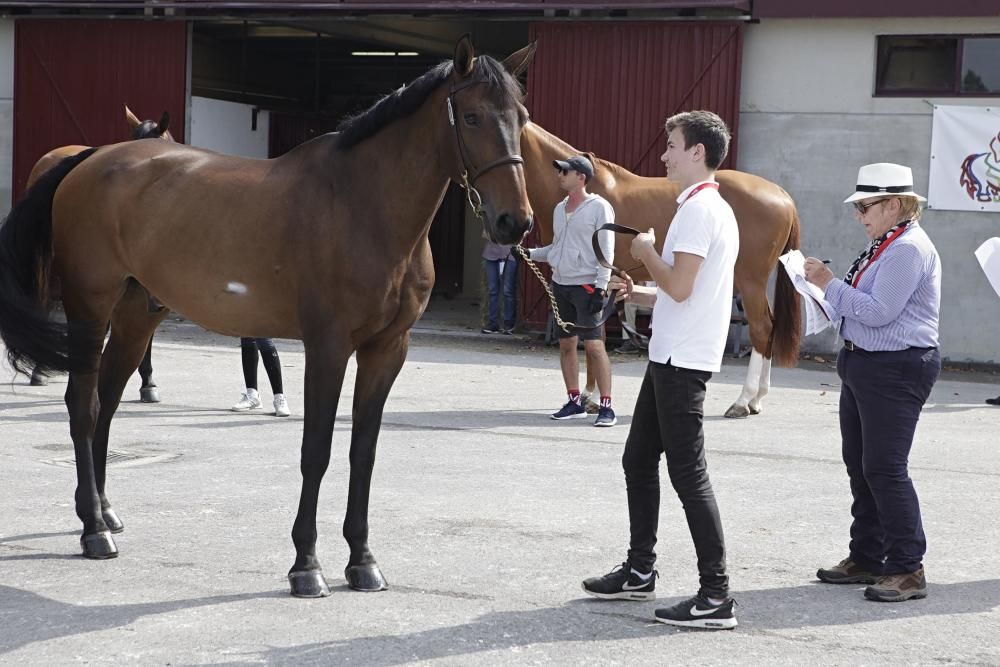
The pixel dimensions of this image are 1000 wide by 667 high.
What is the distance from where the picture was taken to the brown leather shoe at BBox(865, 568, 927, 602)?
527 cm

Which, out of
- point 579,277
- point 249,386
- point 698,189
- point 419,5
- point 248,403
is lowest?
point 248,403

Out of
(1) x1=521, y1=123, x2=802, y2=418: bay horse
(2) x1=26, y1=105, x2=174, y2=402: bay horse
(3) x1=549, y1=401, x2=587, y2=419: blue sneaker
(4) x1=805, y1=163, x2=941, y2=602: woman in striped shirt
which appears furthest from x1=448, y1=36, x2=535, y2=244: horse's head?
(1) x1=521, y1=123, x2=802, y2=418: bay horse

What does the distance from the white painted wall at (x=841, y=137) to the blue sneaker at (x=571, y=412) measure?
5.86m

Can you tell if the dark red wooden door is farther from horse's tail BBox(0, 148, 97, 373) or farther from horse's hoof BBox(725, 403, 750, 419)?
horse's tail BBox(0, 148, 97, 373)

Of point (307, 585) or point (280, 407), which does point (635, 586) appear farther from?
point (280, 407)

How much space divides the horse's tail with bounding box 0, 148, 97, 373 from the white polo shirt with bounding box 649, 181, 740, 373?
2.74 metres

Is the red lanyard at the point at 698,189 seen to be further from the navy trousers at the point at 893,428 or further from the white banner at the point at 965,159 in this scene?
the white banner at the point at 965,159

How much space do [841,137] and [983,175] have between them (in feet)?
5.40

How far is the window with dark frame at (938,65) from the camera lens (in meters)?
14.4

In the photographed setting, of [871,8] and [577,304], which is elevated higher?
[871,8]

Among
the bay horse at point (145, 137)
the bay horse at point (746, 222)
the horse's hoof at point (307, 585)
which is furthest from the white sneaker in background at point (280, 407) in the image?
the horse's hoof at point (307, 585)

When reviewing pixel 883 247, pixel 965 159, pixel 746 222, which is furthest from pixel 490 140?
pixel 965 159

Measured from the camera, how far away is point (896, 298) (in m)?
5.22

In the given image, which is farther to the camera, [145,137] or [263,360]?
[263,360]
